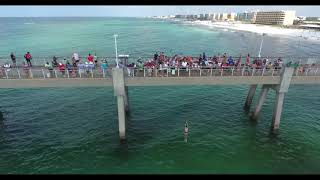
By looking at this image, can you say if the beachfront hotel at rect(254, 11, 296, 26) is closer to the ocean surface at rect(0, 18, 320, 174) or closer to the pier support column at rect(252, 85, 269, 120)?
the ocean surface at rect(0, 18, 320, 174)

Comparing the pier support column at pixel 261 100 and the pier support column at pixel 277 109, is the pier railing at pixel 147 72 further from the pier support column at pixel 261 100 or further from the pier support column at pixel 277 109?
the pier support column at pixel 261 100

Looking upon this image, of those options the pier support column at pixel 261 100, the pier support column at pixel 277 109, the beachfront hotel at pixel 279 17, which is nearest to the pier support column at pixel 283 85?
the pier support column at pixel 277 109

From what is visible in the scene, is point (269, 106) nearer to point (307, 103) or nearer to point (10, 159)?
point (307, 103)

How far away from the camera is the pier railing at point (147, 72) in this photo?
2106 centimetres

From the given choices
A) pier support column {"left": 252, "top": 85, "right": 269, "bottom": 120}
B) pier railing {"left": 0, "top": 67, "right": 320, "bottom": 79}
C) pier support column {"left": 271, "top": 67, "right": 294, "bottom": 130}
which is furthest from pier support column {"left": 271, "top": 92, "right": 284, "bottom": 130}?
pier support column {"left": 252, "top": 85, "right": 269, "bottom": 120}

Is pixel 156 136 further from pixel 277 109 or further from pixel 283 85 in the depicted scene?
pixel 283 85

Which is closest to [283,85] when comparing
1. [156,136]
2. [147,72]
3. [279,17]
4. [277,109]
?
[277,109]

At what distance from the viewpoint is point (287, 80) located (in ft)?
71.4

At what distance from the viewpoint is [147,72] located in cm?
2181
